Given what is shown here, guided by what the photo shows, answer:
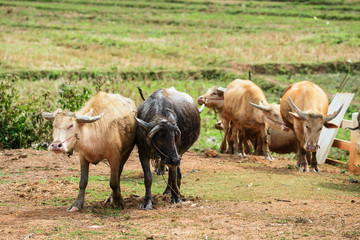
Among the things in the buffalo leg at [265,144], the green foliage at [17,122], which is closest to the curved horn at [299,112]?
the buffalo leg at [265,144]

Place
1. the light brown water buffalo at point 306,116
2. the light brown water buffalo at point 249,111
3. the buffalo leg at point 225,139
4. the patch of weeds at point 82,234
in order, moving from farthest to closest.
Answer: the buffalo leg at point 225,139
the light brown water buffalo at point 249,111
the light brown water buffalo at point 306,116
the patch of weeds at point 82,234

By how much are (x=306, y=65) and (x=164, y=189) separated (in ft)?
55.1

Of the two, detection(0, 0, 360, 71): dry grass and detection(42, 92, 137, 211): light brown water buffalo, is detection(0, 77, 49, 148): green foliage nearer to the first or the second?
detection(42, 92, 137, 211): light brown water buffalo

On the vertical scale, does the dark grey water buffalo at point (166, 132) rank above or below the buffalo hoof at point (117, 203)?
above

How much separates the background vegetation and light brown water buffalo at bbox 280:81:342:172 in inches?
133

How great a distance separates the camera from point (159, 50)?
1112 inches

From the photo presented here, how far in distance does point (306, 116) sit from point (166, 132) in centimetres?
418

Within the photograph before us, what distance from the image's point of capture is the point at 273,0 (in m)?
46.0

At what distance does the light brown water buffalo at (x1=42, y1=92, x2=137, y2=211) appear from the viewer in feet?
22.3

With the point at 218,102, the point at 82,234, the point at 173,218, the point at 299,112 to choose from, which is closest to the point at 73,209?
the point at 82,234

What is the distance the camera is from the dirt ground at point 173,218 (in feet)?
19.6

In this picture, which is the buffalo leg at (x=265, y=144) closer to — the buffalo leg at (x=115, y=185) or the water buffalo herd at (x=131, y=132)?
the water buffalo herd at (x=131, y=132)

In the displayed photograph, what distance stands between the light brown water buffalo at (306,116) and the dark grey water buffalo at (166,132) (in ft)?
9.19

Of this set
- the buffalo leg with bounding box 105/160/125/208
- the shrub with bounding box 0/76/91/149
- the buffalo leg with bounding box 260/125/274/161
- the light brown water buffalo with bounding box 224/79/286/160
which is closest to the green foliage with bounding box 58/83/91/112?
the shrub with bounding box 0/76/91/149
